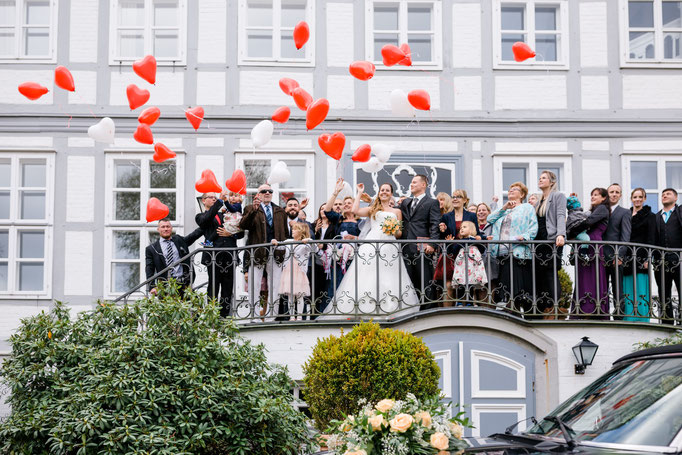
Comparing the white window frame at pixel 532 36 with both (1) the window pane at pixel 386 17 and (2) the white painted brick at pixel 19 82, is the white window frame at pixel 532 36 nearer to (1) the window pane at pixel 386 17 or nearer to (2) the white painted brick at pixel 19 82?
(1) the window pane at pixel 386 17

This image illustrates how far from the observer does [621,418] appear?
573cm

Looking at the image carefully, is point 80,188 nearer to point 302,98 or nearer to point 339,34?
point 302,98

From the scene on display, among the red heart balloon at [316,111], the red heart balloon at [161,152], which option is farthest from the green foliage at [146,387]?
the red heart balloon at [161,152]

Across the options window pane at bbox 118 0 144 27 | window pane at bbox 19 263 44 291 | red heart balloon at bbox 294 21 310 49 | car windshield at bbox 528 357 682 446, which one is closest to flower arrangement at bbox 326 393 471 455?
car windshield at bbox 528 357 682 446

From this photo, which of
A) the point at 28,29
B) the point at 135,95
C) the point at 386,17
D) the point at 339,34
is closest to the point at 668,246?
the point at 386,17

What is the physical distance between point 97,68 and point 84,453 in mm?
9786

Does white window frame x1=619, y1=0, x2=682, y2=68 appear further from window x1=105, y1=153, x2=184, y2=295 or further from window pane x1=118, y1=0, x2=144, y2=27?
window pane x1=118, y1=0, x2=144, y2=27

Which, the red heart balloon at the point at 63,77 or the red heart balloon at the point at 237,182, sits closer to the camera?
the red heart balloon at the point at 237,182

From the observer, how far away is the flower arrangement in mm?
6359

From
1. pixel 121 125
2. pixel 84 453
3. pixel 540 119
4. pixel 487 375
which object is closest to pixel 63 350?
pixel 84 453

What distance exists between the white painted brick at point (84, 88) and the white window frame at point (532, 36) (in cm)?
736

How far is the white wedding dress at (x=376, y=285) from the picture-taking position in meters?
12.9

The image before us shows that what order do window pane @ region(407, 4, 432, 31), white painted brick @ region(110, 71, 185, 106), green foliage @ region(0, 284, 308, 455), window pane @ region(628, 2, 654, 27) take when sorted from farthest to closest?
1. window pane @ region(407, 4, 432, 31)
2. window pane @ region(628, 2, 654, 27)
3. white painted brick @ region(110, 71, 185, 106)
4. green foliage @ region(0, 284, 308, 455)

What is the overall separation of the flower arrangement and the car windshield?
0.58 m
